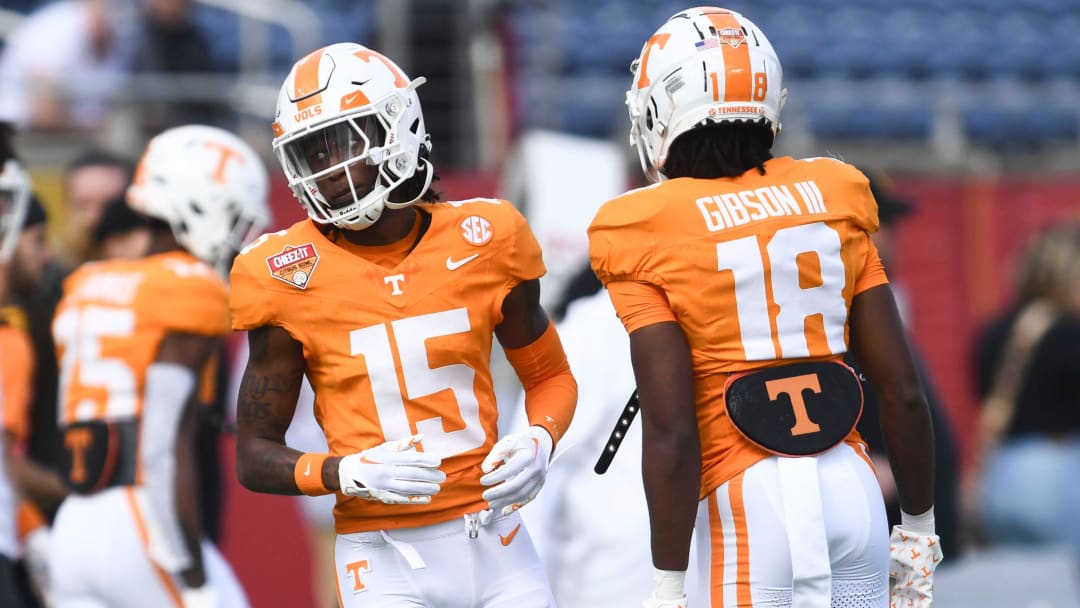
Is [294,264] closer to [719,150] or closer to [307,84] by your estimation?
[307,84]

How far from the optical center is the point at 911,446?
3377 mm

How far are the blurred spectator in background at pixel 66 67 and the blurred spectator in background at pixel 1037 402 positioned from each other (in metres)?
4.82

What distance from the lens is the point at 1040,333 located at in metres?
7.48

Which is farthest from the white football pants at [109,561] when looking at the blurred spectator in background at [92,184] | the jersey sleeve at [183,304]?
the blurred spectator in background at [92,184]

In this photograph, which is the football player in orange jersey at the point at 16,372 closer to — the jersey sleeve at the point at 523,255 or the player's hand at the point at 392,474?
the player's hand at the point at 392,474

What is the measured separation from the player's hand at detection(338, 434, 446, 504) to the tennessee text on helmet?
Answer: 2.09 ft

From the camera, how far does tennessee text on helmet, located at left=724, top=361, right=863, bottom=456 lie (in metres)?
3.25

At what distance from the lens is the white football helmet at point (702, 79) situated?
3.35 metres

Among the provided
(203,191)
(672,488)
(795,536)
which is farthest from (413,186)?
(203,191)

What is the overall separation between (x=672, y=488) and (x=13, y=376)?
250 centimetres

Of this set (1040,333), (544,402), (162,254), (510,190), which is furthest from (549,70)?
(544,402)

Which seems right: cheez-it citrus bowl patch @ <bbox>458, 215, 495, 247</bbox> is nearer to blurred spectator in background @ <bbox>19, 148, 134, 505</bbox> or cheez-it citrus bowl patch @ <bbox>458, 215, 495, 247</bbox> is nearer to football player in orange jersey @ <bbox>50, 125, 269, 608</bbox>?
football player in orange jersey @ <bbox>50, 125, 269, 608</bbox>

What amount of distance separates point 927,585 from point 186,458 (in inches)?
85.9

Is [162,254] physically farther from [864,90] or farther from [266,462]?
[864,90]
